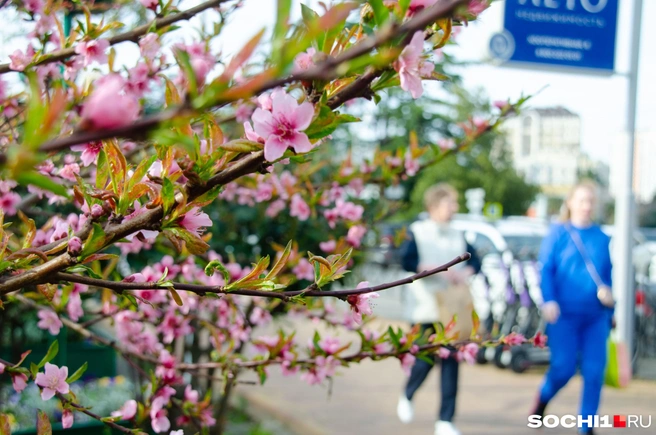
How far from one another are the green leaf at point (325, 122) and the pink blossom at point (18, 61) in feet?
3.08

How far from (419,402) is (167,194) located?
194 inches

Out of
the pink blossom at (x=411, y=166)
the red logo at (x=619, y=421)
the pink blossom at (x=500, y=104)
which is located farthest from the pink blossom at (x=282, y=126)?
the red logo at (x=619, y=421)

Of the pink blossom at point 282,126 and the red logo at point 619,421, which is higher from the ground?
the pink blossom at point 282,126

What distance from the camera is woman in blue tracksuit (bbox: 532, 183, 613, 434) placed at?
432 centimetres

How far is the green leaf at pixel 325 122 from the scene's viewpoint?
983 mm

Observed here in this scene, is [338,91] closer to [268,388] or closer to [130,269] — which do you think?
[130,269]

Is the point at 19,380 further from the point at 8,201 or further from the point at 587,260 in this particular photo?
the point at 587,260

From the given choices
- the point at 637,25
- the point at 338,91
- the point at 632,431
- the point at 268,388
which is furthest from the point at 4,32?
the point at 637,25

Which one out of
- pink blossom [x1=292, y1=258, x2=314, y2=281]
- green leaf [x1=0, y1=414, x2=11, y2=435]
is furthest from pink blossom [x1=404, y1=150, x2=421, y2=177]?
green leaf [x1=0, y1=414, x2=11, y2=435]

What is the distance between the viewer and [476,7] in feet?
3.79

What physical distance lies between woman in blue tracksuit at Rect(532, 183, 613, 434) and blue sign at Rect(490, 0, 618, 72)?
220 centimetres

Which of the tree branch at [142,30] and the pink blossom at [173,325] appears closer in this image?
the tree branch at [142,30]

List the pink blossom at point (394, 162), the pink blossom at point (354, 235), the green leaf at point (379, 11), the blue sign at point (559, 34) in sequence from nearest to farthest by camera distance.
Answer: the green leaf at point (379, 11)
the pink blossom at point (354, 235)
the pink blossom at point (394, 162)
the blue sign at point (559, 34)

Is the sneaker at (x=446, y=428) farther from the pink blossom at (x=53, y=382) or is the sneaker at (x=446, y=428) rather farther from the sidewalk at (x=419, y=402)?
the pink blossom at (x=53, y=382)
